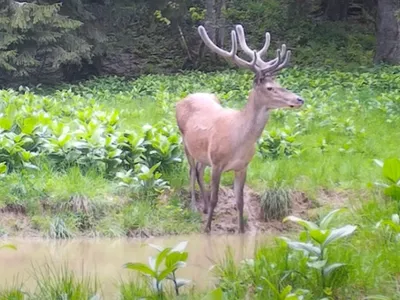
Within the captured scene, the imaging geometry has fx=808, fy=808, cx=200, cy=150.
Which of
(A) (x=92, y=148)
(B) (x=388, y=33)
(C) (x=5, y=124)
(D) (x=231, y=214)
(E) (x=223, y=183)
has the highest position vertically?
(B) (x=388, y=33)

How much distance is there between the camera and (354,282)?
15.6 ft

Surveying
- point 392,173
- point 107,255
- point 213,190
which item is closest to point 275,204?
point 213,190

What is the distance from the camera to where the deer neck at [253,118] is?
25.9 ft

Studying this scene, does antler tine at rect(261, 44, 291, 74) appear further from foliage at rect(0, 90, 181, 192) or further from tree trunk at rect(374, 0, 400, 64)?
tree trunk at rect(374, 0, 400, 64)

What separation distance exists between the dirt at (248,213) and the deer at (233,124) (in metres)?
0.18

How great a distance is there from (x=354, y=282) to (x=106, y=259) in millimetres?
3072

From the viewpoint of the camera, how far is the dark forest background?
17766 mm

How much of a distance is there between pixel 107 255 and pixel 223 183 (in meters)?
2.31

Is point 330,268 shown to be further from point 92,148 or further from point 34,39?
point 34,39

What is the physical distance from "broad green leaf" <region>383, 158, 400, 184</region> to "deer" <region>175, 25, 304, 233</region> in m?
2.02

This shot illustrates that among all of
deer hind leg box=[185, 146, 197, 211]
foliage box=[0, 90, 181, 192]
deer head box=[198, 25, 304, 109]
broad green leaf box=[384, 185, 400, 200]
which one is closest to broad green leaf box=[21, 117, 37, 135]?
foliage box=[0, 90, 181, 192]

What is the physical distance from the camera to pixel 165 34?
2522cm

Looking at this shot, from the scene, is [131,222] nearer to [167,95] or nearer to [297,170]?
[297,170]

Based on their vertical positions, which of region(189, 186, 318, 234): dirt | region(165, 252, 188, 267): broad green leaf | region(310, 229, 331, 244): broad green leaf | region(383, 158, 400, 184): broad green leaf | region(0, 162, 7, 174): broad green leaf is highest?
region(383, 158, 400, 184): broad green leaf
